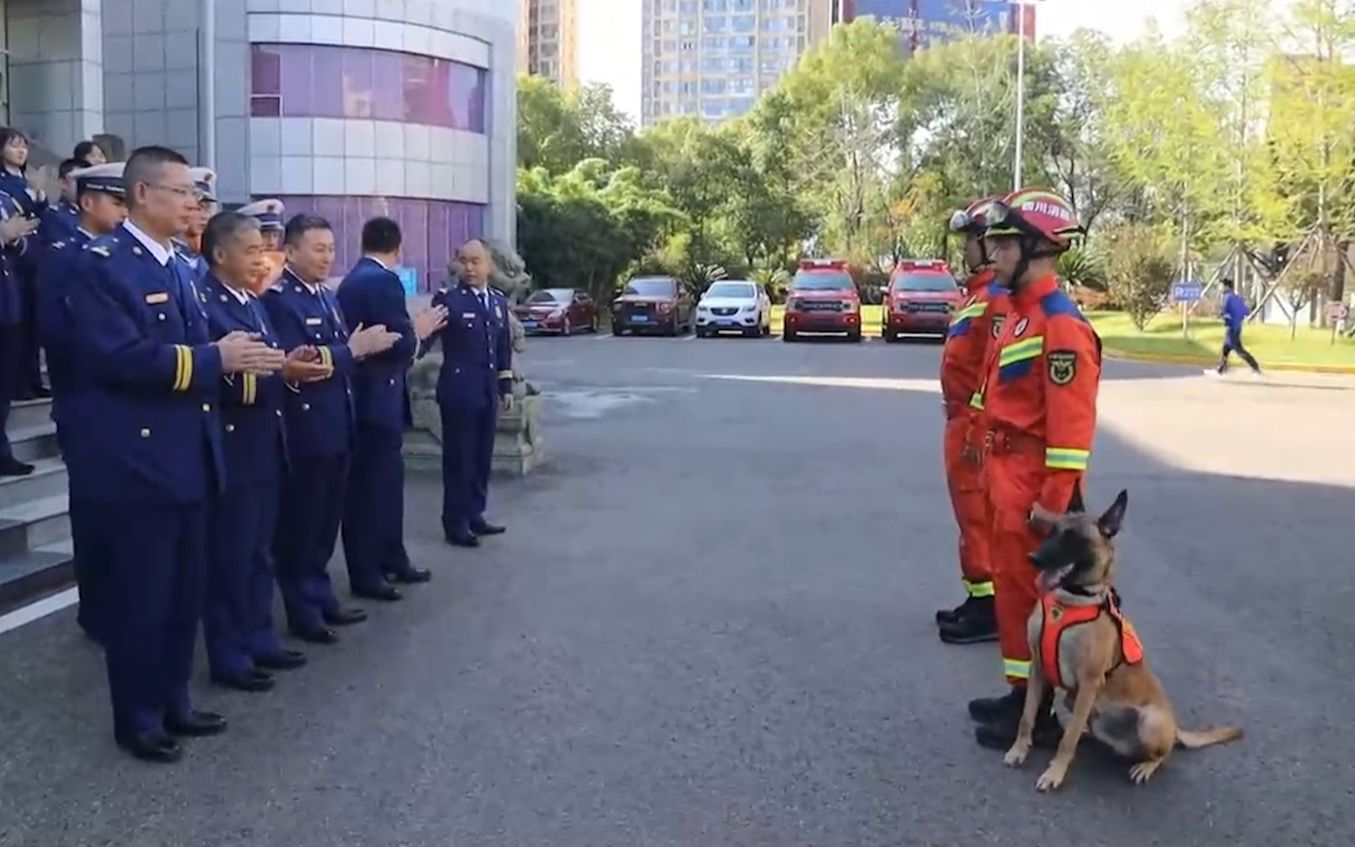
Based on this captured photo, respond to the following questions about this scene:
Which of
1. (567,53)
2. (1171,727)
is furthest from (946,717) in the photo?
(567,53)

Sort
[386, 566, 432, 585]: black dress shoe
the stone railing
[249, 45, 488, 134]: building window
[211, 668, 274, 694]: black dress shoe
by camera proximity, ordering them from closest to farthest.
Answer: [211, 668, 274, 694]: black dress shoe → [386, 566, 432, 585]: black dress shoe → the stone railing → [249, 45, 488, 134]: building window

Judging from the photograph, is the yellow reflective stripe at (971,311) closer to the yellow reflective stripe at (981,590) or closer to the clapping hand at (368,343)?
the yellow reflective stripe at (981,590)

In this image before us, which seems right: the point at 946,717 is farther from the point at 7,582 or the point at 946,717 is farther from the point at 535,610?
the point at 7,582

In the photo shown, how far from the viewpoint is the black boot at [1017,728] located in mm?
5398

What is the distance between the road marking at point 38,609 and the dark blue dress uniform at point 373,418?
1399mm

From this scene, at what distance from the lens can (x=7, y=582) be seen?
7.44m

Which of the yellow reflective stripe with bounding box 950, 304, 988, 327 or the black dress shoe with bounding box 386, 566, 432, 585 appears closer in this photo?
the yellow reflective stripe with bounding box 950, 304, 988, 327

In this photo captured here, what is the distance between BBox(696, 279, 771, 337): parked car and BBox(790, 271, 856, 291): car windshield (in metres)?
1.32

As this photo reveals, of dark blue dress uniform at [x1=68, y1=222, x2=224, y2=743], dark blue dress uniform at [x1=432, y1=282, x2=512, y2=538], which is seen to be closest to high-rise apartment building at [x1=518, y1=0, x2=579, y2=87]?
dark blue dress uniform at [x1=432, y1=282, x2=512, y2=538]

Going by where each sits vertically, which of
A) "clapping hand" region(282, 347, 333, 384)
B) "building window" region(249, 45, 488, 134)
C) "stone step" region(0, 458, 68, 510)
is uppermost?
"building window" region(249, 45, 488, 134)

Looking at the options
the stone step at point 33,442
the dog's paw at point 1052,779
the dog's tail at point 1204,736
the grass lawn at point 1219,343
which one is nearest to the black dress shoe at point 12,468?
A: the stone step at point 33,442

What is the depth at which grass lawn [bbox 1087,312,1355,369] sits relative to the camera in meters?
27.2

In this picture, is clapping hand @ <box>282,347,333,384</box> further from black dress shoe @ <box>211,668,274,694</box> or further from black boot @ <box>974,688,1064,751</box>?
black boot @ <box>974,688,1064,751</box>

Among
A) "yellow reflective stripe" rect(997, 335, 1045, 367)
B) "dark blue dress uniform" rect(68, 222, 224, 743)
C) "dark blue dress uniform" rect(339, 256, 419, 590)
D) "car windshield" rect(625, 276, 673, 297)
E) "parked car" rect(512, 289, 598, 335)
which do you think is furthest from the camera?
"car windshield" rect(625, 276, 673, 297)
